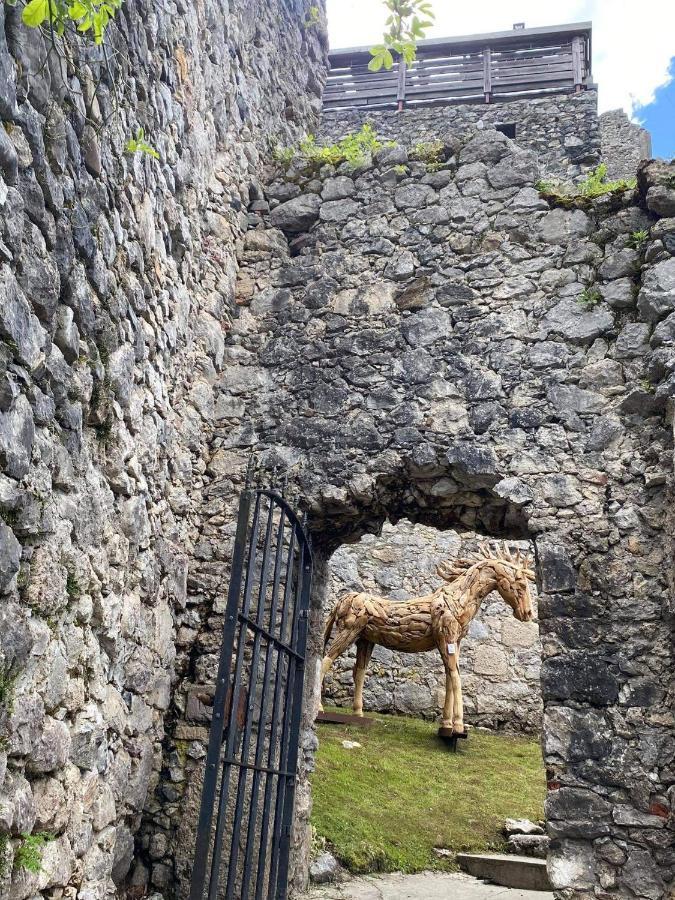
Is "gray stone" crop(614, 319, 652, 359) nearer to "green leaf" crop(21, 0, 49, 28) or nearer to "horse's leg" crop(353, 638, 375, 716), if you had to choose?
"green leaf" crop(21, 0, 49, 28)

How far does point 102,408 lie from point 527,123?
4.70 metres

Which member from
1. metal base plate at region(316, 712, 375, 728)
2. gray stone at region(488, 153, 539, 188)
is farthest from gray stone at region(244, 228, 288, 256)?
metal base plate at region(316, 712, 375, 728)

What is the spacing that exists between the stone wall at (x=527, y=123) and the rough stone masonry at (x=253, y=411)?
14.7 inches

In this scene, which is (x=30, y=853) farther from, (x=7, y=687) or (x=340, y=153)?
(x=340, y=153)

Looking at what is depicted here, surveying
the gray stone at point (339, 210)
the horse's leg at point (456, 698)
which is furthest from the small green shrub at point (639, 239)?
the horse's leg at point (456, 698)

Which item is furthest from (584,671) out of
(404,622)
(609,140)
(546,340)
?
(609,140)

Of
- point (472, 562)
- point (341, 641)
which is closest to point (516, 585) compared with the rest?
point (472, 562)

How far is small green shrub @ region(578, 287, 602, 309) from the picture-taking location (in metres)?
4.36

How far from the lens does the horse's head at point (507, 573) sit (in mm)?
6059

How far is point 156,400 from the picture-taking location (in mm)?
3820

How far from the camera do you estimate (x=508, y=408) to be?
426cm

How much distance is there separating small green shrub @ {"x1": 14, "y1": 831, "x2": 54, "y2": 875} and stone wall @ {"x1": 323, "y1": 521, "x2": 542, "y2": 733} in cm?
524

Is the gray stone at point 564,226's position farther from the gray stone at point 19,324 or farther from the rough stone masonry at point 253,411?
the gray stone at point 19,324

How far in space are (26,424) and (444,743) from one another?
549 cm
